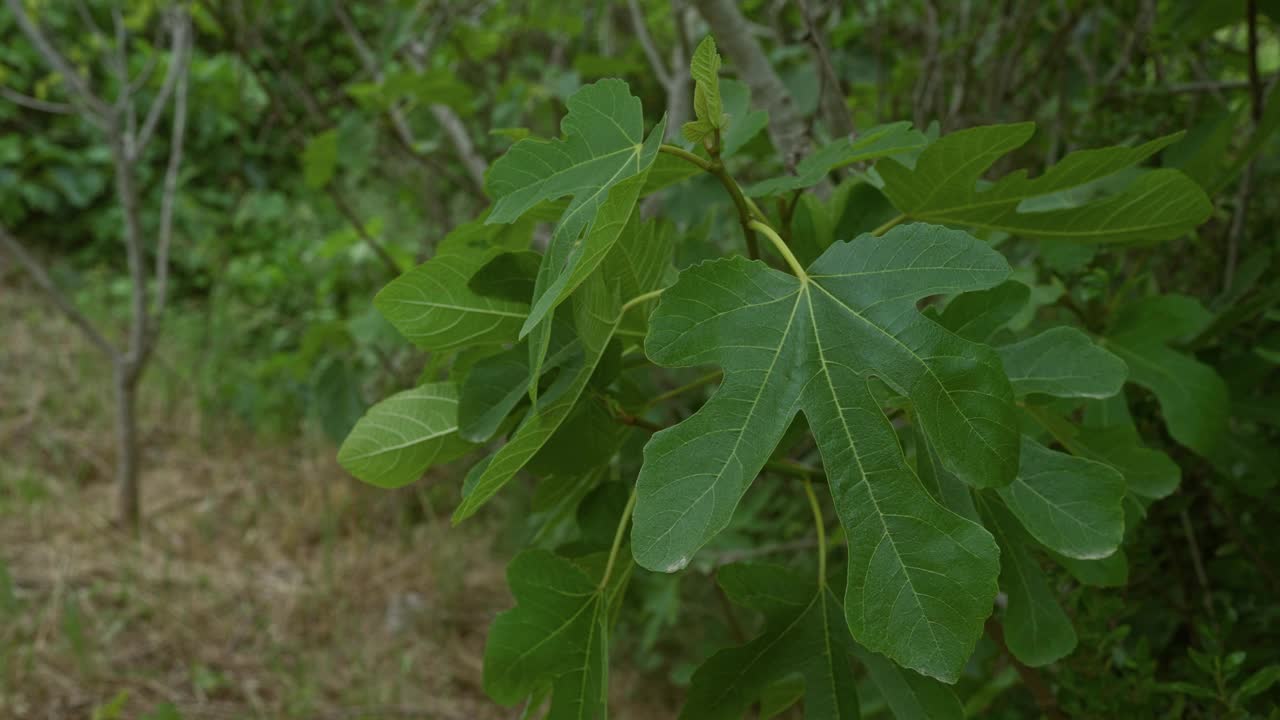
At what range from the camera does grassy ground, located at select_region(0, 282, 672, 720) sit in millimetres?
2633

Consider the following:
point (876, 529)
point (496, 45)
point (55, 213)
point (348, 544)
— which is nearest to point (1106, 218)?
point (876, 529)

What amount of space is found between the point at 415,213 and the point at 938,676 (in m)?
4.51

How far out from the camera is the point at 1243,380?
1.28 metres

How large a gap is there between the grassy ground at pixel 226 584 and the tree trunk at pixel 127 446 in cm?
10

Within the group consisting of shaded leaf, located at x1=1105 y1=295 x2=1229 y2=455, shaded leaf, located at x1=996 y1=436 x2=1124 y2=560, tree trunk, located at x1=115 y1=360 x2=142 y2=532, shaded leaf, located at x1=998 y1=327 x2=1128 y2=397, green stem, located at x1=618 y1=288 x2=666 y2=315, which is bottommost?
tree trunk, located at x1=115 y1=360 x2=142 y2=532

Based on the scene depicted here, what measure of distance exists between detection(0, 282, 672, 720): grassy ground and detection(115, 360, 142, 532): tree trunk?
10 centimetres

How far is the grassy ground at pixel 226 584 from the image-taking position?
8.64 feet

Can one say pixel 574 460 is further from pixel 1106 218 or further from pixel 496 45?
pixel 496 45

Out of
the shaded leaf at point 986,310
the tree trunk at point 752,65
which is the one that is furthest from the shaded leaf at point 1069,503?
the tree trunk at point 752,65

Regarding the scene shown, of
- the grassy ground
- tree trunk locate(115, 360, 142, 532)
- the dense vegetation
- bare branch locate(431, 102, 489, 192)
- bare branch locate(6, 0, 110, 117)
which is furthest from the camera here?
tree trunk locate(115, 360, 142, 532)

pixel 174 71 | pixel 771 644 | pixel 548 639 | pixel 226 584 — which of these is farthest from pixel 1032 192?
pixel 174 71

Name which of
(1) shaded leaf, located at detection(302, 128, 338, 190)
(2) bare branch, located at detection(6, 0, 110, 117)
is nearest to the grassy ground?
(1) shaded leaf, located at detection(302, 128, 338, 190)

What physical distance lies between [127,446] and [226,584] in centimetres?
67

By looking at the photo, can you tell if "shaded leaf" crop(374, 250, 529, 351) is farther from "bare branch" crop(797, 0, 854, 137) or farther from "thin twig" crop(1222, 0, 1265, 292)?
"thin twig" crop(1222, 0, 1265, 292)
